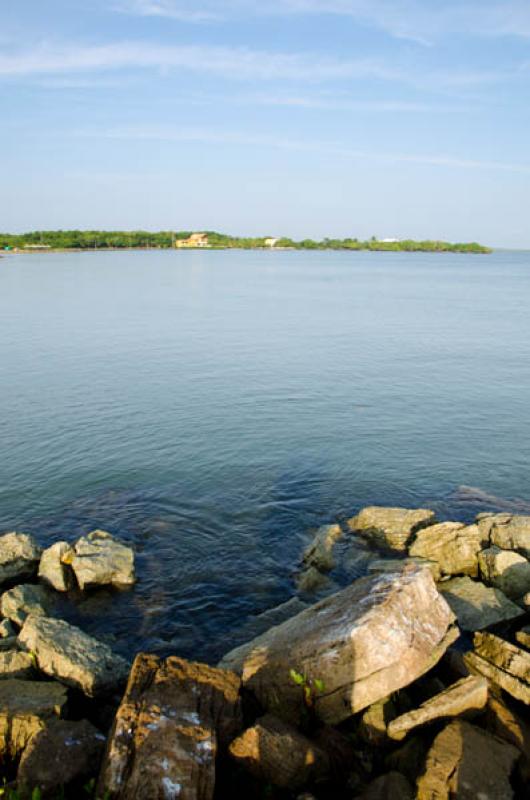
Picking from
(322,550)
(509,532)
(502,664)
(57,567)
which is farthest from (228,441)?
(502,664)

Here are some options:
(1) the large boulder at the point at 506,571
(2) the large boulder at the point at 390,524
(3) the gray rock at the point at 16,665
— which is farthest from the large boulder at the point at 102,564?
(1) the large boulder at the point at 506,571

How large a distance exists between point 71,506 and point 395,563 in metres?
12.0

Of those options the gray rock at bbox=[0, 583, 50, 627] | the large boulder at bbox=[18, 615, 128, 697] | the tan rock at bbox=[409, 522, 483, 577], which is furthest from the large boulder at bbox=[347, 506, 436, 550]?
the gray rock at bbox=[0, 583, 50, 627]

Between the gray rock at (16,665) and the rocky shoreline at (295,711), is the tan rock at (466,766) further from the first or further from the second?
the gray rock at (16,665)

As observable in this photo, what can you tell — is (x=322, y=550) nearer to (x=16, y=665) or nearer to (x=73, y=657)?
(x=73, y=657)

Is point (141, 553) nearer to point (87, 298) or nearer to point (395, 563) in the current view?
point (395, 563)

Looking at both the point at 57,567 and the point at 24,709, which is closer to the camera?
the point at 24,709

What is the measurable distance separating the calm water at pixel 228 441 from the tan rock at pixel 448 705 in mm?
5770

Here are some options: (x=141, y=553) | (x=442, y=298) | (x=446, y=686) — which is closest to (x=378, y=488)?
(x=141, y=553)

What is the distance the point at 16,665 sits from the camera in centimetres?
1233

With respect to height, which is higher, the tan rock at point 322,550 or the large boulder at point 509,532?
the large boulder at point 509,532

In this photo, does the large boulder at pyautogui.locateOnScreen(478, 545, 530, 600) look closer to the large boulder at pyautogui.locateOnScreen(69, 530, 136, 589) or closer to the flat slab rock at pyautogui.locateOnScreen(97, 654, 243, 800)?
the flat slab rock at pyautogui.locateOnScreen(97, 654, 243, 800)

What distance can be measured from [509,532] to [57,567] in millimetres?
13014

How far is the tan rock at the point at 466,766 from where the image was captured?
8.62m
